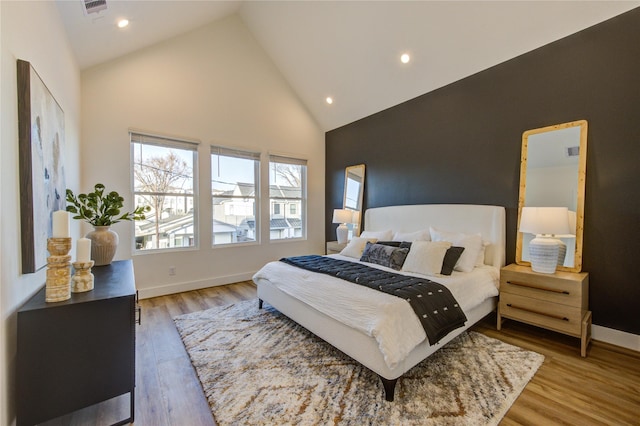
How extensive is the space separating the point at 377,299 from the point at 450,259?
49.4 inches

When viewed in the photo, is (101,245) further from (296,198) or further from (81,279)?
(296,198)

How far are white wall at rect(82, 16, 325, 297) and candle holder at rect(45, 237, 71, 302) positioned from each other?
2.07 m

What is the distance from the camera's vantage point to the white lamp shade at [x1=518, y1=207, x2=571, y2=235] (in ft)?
8.09

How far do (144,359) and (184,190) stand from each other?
8.28 ft

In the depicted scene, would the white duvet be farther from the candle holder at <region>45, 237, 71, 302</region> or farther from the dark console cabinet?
the candle holder at <region>45, 237, 71, 302</region>

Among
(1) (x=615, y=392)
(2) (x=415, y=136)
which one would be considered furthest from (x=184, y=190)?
(1) (x=615, y=392)

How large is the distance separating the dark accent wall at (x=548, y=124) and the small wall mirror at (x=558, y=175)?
7 centimetres

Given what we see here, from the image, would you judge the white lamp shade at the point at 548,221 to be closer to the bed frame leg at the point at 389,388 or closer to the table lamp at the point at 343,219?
the bed frame leg at the point at 389,388

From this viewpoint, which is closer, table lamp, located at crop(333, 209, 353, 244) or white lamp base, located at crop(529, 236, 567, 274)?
white lamp base, located at crop(529, 236, 567, 274)

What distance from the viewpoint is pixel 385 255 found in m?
3.16

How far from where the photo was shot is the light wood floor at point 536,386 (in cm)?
165

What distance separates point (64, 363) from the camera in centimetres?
139

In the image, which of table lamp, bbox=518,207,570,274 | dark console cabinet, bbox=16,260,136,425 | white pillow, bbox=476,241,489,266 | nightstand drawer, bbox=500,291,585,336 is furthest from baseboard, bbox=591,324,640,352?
dark console cabinet, bbox=16,260,136,425

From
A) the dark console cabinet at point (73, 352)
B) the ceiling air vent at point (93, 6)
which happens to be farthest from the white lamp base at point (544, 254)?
the ceiling air vent at point (93, 6)
